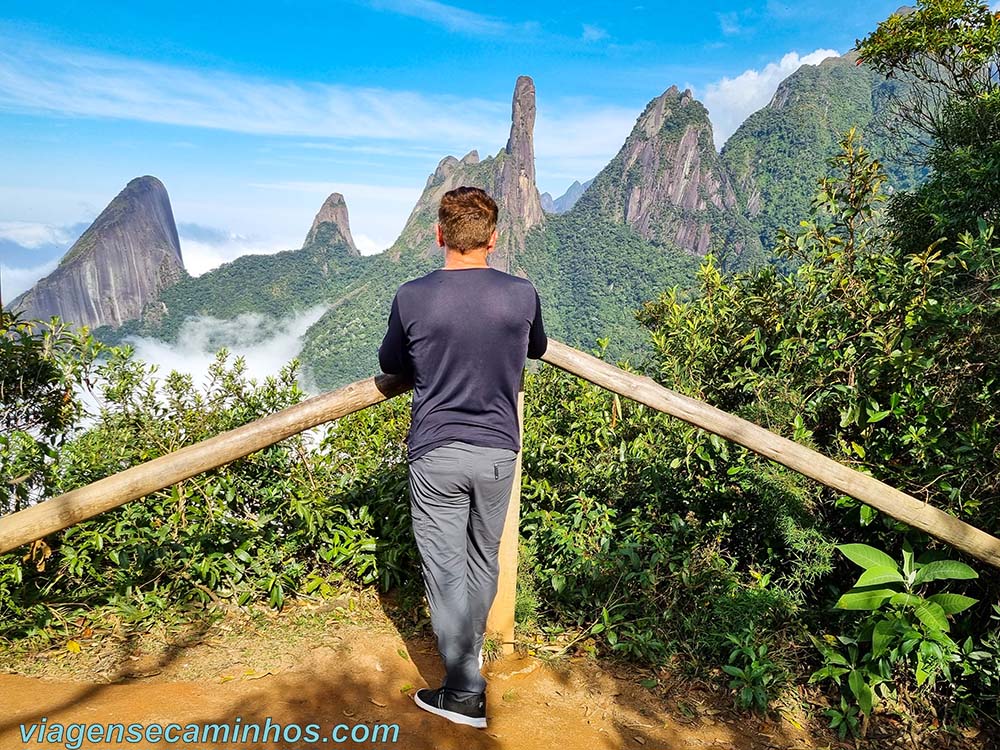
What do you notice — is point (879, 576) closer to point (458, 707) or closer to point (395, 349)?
point (458, 707)

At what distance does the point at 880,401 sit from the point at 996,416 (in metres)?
0.47

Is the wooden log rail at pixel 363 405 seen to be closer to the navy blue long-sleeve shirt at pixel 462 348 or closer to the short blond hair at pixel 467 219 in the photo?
the navy blue long-sleeve shirt at pixel 462 348

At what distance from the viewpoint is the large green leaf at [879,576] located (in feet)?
7.06

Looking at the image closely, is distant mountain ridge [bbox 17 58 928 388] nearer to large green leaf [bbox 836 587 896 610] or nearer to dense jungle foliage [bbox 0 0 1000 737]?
dense jungle foliage [bbox 0 0 1000 737]

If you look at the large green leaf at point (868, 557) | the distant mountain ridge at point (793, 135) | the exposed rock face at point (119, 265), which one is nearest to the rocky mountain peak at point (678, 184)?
the distant mountain ridge at point (793, 135)

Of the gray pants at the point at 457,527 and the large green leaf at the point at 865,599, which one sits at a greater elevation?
the gray pants at the point at 457,527

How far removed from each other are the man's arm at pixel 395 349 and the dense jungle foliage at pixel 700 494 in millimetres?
1060

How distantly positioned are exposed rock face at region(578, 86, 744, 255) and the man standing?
304 ft

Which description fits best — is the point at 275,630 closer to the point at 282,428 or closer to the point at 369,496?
the point at 369,496

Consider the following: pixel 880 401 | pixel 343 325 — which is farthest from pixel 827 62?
pixel 880 401

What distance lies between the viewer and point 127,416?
3090 millimetres

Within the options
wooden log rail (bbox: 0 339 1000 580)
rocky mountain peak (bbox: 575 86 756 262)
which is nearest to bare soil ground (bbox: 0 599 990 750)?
wooden log rail (bbox: 0 339 1000 580)

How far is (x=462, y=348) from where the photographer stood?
6.35 ft

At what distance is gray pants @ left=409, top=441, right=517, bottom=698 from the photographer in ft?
6.56
